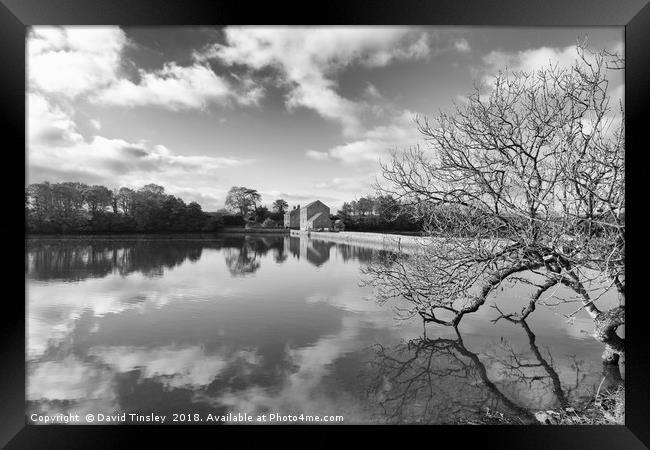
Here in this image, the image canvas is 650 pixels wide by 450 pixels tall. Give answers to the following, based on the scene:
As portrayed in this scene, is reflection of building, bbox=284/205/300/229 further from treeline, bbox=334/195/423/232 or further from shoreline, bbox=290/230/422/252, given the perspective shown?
treeline, bbox=334/195/423/232

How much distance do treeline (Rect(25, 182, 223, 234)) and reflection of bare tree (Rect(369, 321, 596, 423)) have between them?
25858mm

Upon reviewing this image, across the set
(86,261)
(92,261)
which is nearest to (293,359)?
(92,261)

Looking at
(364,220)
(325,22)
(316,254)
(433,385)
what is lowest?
(433,385)

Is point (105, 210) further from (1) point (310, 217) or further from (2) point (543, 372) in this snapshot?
(2) point (543, 372)

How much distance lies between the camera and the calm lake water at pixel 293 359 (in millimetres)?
3891

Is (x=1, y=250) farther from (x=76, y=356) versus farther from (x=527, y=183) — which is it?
(x=527, y=183)

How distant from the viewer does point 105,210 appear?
1059 inches

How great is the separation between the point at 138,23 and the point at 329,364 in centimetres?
472

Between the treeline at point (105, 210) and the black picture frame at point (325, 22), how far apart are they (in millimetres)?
24281

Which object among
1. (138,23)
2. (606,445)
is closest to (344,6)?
(138,23)

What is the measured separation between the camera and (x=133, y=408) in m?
3.85

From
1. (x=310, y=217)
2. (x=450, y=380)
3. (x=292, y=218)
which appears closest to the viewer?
(x=450, y=380)

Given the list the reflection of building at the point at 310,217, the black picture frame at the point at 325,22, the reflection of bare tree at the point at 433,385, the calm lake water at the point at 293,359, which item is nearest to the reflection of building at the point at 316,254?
the calm lake water at the point at 293,359

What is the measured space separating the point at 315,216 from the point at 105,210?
1095 inches
